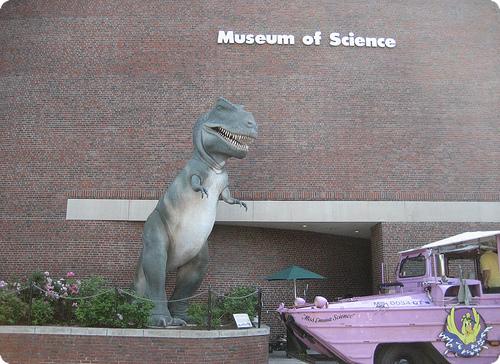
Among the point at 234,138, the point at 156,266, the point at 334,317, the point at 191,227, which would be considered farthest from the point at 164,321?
the point at 234,138

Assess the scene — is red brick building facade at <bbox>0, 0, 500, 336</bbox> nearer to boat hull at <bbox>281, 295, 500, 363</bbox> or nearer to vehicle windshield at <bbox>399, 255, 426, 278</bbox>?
vehicle windshield at <bbox>399, 255, 426, 278</bbox>

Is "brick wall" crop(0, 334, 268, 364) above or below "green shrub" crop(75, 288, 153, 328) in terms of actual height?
below

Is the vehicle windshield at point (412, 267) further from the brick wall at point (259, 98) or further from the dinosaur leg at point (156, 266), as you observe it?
the dinosaur leg at point (156, 266)

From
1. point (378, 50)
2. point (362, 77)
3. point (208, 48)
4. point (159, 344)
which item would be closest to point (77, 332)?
point (159, 344)

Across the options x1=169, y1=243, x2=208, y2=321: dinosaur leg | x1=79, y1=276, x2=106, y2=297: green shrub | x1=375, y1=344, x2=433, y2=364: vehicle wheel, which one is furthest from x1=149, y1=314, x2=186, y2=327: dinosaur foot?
x1=375, y1=344, x2=433, y2=364: vehicle wheel

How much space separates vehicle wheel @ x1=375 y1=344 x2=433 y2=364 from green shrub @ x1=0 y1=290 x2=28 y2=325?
662 cm

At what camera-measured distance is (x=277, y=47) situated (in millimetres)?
16828

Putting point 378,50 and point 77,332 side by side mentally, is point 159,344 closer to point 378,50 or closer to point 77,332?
point 77,332

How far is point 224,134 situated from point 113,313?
4174mm

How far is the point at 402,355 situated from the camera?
925 centimetres

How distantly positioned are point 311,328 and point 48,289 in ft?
18.0

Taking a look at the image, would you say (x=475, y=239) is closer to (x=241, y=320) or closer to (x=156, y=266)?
(x=241, y=320)

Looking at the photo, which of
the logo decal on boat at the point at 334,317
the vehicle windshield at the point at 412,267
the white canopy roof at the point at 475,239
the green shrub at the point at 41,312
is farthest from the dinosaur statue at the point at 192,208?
the white canopy roof at the point at 475,239

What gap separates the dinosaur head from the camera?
34.9 ft
